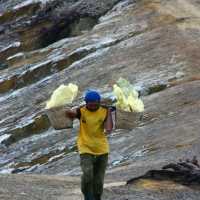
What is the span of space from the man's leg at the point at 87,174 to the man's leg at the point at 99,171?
6.0 inches

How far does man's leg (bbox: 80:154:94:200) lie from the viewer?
49.8ft

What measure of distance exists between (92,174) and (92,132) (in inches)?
31.4

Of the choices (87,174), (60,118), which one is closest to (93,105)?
(60,118)

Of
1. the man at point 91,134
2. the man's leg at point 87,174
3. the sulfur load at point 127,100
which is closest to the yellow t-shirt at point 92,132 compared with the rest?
the man at point 91,134

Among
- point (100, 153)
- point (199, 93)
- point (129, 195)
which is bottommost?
point (199, 93)

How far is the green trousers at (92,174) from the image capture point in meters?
15.2

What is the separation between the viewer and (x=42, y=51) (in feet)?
170

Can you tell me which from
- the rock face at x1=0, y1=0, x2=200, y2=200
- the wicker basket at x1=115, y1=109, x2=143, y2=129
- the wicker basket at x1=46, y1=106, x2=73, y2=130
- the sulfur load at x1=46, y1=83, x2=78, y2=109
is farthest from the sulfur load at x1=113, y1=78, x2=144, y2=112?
the rock face at x1=0, y1=0, x2=200, y2=200

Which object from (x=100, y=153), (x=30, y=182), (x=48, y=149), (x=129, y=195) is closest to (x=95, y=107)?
(x=100, y=153)

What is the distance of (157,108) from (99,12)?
73.7 feet

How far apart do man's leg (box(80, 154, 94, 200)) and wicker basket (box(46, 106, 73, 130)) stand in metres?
0.67

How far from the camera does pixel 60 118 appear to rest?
15406 millimetres

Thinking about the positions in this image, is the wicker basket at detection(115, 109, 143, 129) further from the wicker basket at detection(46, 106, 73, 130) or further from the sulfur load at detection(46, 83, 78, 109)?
the sulfur load at detection(46, 83, 78, 109)

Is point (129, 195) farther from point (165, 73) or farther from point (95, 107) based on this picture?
point (165, 73)
